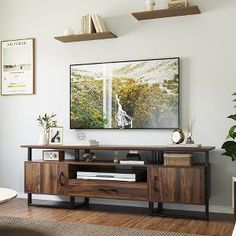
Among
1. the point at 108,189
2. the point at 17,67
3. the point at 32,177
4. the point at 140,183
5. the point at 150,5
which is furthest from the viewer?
the point at 17,67

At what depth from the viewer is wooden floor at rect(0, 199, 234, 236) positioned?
11.5ft

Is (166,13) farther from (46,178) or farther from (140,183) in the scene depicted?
(46,178)

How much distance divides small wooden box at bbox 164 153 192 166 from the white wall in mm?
382

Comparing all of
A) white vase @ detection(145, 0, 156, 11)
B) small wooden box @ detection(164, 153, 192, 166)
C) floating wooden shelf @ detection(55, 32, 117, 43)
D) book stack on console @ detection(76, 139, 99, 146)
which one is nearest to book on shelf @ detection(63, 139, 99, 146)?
book stack on console @ detection(76, 139, 99, 146)

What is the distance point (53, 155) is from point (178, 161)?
4.62 feet

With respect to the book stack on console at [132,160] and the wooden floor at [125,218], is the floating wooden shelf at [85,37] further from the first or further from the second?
the wooden floor at [125,218]

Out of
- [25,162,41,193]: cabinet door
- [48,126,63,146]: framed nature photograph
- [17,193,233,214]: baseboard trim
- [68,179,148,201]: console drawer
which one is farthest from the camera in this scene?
[48,126,63,146]: framed nature photograph

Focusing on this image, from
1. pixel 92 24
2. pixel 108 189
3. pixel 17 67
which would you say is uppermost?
pixel 92 24

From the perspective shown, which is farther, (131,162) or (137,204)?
(137,204)

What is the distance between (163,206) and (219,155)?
2.66ft

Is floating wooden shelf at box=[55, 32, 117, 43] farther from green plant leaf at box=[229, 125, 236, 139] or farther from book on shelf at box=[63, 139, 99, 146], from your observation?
green plant leaf at box=[229, 125, 236, 139]

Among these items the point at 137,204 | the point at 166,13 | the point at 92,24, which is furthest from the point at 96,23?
the point at 137,204

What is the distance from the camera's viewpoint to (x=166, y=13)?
4.16 meters

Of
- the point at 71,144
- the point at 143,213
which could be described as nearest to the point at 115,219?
the point at 143,213
